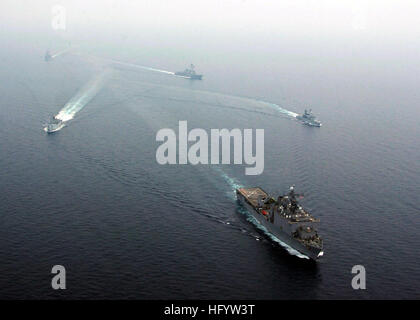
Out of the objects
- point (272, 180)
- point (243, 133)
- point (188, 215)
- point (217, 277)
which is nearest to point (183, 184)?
point (188, 215)

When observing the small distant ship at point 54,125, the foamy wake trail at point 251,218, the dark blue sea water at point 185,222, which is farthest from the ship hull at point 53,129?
the foamy wake trail at point 251,218

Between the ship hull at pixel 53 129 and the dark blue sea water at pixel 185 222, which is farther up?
the ship hull at pixel 53 129

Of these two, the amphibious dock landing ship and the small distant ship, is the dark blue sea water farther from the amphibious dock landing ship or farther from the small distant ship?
the small distant ship

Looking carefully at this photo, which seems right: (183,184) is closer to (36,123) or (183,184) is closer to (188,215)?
(188,215)

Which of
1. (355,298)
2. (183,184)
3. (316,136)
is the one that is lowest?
(355,298)

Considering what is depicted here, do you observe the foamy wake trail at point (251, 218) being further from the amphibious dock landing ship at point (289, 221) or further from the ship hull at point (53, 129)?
the ship hull at point (53, 129)

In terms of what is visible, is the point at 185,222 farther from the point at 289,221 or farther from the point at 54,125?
the point at 54,125

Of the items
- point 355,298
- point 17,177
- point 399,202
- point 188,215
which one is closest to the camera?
point 355,298
